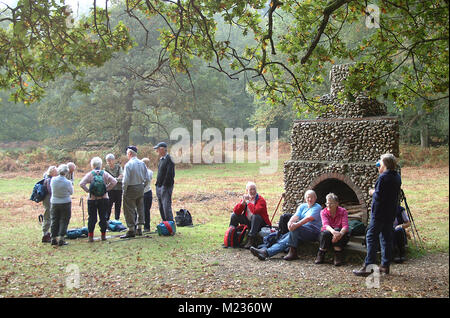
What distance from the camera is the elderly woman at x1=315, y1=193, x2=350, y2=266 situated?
637 cm

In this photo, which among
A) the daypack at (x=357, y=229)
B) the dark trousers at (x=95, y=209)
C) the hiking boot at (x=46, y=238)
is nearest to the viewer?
the daypack at (x=357, y=229)

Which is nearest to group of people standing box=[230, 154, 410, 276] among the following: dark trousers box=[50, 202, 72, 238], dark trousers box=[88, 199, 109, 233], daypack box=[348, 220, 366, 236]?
daypack box=[348, 220, 366, 236]

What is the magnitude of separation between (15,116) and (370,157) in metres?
33.5

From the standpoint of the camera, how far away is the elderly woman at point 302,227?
6.76 metres

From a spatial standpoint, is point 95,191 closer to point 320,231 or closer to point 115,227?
point 115,227

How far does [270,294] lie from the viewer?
5047 mm

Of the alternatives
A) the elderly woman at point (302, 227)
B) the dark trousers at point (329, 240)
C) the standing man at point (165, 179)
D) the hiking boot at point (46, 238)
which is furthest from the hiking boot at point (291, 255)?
the hiking boot at point (46, 238)

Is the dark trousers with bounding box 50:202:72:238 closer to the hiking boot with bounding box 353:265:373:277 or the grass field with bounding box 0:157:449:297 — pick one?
the grass field with bounding box 0:157:449:297

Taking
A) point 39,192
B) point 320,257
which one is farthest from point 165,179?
point 320,257

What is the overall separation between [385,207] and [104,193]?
4929 millimetres

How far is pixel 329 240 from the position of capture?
6500 millimetres

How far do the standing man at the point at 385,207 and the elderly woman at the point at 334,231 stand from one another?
2.33 ft

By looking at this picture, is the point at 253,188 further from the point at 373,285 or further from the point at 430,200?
the point at 430,200

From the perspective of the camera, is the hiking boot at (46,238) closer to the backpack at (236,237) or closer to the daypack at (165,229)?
the daypack at (165,229)
